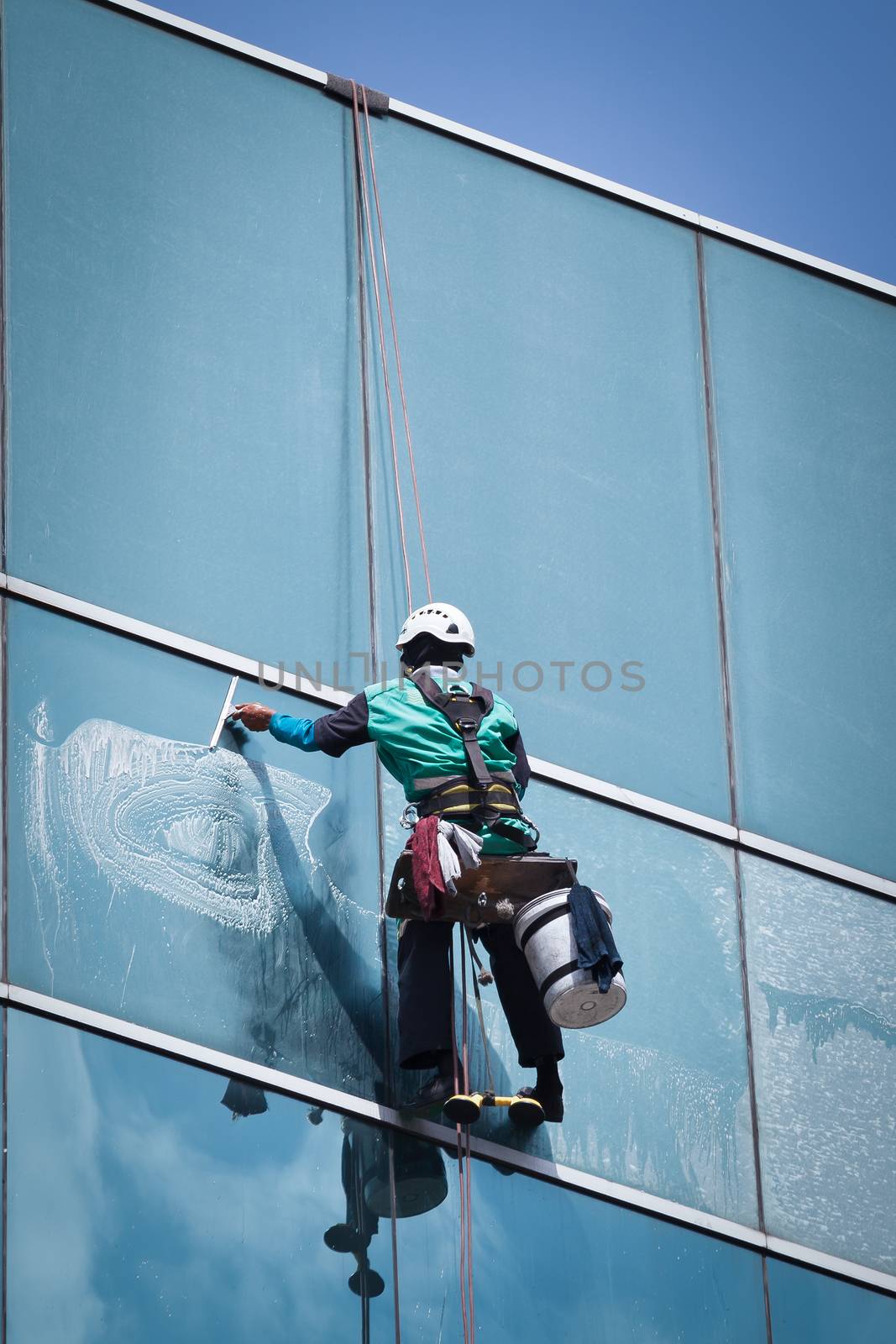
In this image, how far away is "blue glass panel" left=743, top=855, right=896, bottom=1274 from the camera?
850 centimetres

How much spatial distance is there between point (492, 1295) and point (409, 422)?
A: 11.9 ft

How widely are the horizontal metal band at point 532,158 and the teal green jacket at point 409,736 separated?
126 inches

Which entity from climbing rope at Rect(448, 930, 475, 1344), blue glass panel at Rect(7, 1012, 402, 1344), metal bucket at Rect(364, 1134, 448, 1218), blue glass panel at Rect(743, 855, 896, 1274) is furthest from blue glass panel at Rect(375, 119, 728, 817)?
blue glass panel at Rect(7, 1012, 402, 1344)

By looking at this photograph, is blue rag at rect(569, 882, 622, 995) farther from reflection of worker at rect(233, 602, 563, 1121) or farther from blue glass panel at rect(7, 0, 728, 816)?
blue glass panel at rect(7, 0, 728, 816)

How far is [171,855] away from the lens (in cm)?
798

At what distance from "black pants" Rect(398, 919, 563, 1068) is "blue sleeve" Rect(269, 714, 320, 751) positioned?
2.46 ft

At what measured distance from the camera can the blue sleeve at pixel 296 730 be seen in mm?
7777

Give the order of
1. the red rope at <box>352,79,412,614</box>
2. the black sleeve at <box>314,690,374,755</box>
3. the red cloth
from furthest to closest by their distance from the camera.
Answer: the red rope at <box>352,79,412,614</box> < the black sleeve at <box>314,690,374,755</box> < the red cloth

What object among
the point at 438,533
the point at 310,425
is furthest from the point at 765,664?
the point at 310,425

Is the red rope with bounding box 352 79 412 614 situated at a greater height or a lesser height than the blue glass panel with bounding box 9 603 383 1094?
greater

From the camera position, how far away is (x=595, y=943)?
23.6 feet

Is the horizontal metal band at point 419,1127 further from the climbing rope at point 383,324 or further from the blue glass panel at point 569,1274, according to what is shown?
the climbing rope at point 383,324

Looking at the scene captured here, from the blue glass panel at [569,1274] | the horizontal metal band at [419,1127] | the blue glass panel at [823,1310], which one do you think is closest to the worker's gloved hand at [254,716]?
the horizontal metal band at [419,1127]

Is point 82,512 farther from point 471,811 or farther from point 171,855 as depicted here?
point 471,811
